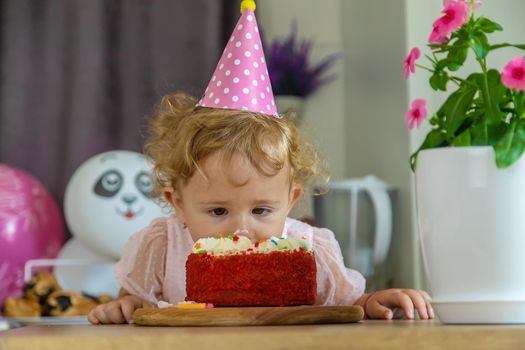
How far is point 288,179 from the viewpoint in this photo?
4.45 ft

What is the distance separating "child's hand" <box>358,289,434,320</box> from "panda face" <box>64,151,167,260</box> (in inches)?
76.7

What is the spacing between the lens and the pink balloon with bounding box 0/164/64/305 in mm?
3139

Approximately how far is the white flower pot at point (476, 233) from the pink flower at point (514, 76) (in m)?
0.06

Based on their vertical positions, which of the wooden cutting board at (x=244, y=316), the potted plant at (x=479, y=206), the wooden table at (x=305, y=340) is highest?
the potted plant at (x=479, y=206)

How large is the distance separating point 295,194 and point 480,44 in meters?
0.67

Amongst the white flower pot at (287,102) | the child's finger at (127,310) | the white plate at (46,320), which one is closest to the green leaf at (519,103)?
the child's finger at (127,310)

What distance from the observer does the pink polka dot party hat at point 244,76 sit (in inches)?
46.7

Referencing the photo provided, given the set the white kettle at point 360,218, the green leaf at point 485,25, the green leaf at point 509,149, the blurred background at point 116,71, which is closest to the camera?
the green leaf at point 509,149

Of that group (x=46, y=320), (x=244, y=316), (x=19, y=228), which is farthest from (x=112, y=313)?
(x=19, y=228)

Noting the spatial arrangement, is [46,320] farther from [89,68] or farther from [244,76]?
[244,76]

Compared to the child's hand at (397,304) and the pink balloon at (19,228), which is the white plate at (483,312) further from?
the pink balloon at (19,228)

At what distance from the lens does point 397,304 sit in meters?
1.17

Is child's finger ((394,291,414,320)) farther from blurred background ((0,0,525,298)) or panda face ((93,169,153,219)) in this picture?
blurred background ((0,0,525,298))

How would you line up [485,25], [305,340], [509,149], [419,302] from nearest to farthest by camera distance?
[305,340], [509,149], [485,25], [419,302]
